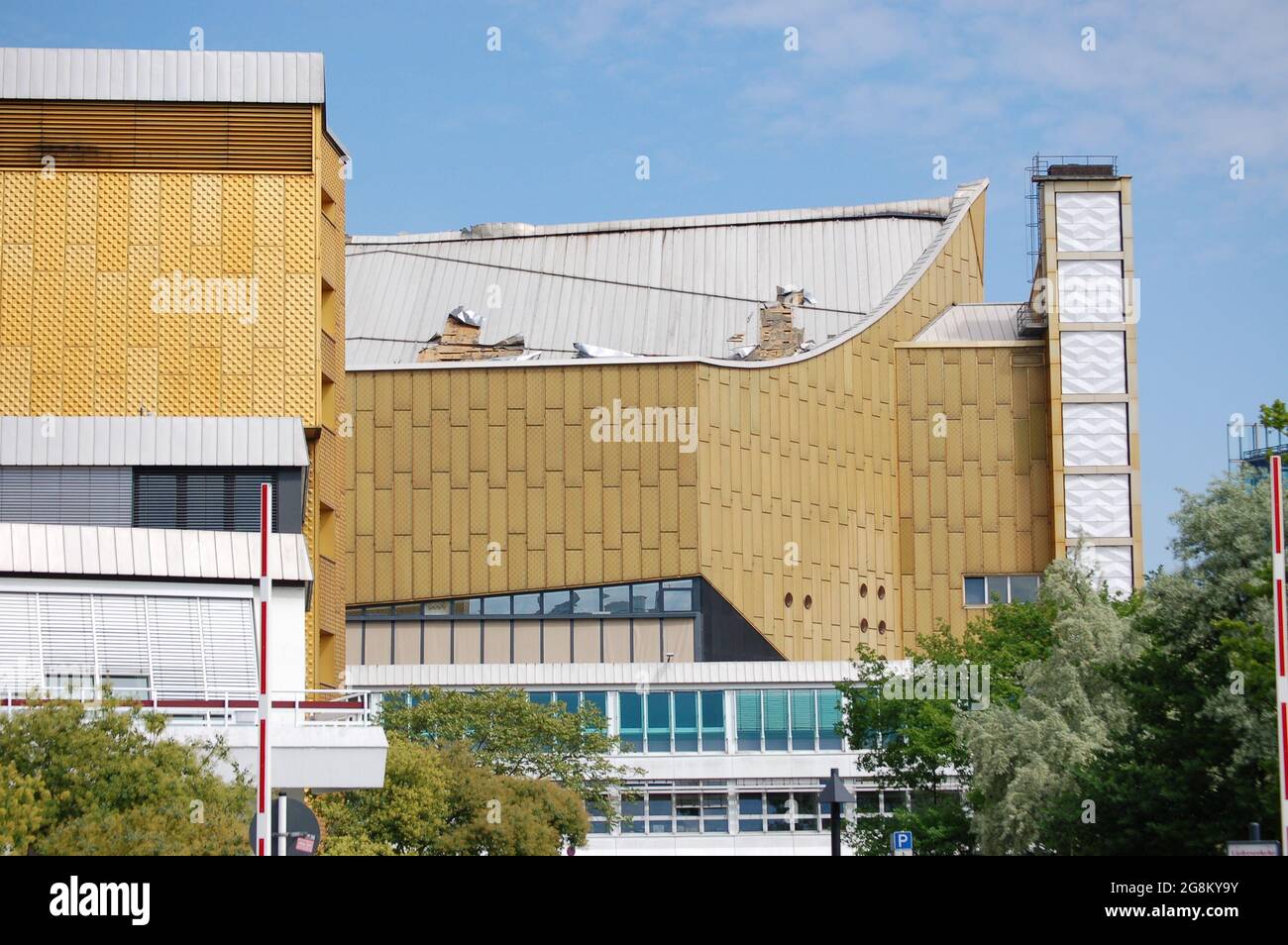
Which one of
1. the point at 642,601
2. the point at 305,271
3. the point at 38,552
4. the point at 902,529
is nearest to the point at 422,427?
the point at 642,601

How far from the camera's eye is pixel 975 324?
275ft

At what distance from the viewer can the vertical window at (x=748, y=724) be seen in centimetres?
6850

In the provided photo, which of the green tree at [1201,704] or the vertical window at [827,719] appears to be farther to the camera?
the vertical window at [827,719]

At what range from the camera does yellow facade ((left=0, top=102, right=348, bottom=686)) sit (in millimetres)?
44375

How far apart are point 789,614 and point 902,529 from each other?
28.8 ft

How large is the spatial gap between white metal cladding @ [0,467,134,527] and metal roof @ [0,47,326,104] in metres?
8.97

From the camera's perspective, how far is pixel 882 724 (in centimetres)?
4856

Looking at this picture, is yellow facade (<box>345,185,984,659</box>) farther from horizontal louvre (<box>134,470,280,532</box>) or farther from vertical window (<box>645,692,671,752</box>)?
horizontal louvre (<box>134,470,280,532</box>)

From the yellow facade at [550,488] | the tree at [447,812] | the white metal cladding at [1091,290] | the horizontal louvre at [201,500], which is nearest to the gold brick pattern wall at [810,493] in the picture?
the yellow facade at [550,488]

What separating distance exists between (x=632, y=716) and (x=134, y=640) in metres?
34.3

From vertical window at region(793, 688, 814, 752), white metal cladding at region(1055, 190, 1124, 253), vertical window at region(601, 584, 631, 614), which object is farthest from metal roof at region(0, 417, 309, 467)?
white metal cladding at region(1055, 190, 1124, 253)

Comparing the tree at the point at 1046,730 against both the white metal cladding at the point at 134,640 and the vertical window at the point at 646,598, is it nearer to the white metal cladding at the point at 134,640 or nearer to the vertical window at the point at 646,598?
the white metal cladding at the point at 134,640

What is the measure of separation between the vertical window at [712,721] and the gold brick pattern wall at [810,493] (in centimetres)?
363
